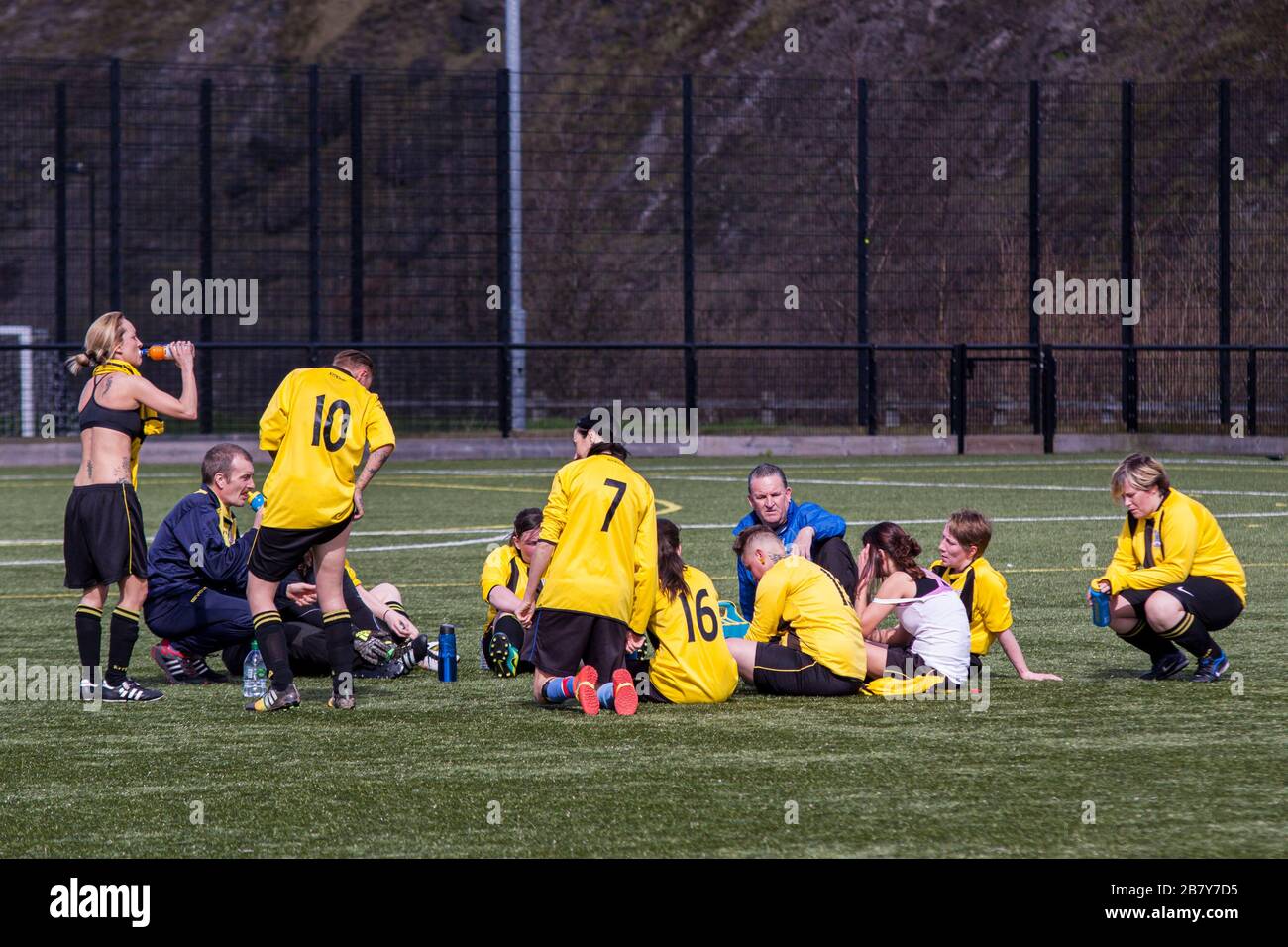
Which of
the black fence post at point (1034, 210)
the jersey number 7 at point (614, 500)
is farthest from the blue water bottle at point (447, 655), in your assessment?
the black fence post at point (1034, 210)

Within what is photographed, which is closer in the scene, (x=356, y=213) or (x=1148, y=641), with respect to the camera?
(x=1148, y=641)

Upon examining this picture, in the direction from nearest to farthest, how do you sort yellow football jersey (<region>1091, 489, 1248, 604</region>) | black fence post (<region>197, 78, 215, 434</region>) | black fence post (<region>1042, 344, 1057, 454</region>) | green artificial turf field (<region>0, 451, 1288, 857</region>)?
1. green artificial turf field (<region>0, 451, 1288, 857</region>)
2. yellow football jersey (<region>1091, 489, 1248, 604</region>)
3. black fence post (<region>1042, 344, 1057, 454</region>)
4. black fence post (<region>197, 78, 215, 434</region>)

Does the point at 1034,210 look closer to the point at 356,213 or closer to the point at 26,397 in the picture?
the point at 356,213

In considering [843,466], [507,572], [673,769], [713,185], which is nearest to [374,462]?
[507,572]

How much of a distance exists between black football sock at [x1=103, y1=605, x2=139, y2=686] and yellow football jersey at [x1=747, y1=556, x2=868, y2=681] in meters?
3.02

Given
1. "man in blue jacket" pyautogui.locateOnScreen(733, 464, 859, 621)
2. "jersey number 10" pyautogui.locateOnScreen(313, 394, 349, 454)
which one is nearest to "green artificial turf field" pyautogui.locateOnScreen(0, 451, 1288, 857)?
"man in blue jacket" pyautogui.locateOnScreen(733, 464, 859, 621)

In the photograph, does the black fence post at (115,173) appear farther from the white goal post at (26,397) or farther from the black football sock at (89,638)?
the black football sock at (89,638)

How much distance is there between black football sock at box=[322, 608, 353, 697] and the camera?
8.79m

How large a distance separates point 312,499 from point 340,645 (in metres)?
0.79

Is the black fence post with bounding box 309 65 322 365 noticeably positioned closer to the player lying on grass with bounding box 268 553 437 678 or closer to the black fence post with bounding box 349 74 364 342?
the black fence post with bounding box 349 74 364 342

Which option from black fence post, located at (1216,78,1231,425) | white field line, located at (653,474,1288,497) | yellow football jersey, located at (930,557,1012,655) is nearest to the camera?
yellow football jersey, located at (930,557,1012,655)

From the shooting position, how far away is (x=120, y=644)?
9031 millimetres

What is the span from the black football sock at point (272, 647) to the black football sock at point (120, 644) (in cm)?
78
